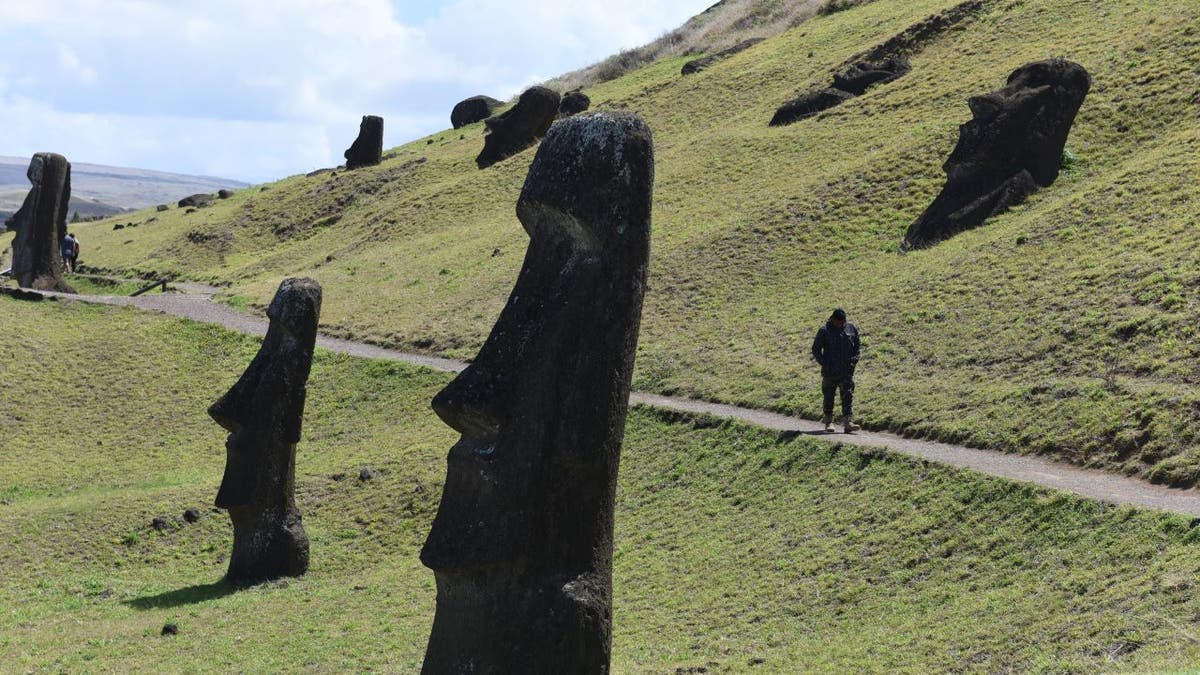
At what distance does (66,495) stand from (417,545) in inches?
327

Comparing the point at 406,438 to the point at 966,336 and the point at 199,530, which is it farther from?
the point at 966,336

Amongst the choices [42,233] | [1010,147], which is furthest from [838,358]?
[42,233]

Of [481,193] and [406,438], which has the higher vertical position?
[481,193]

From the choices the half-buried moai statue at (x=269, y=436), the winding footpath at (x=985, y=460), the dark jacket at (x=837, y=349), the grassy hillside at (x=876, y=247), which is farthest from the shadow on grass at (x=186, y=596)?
the grassy hillside at (x=876, y=247)

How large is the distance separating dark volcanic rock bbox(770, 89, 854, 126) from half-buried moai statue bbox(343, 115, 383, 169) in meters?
27.4

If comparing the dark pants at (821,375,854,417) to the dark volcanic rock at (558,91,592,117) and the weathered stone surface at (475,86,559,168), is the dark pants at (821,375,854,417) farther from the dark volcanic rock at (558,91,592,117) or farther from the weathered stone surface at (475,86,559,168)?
the dark volcanic rock at (558,91,592,117)

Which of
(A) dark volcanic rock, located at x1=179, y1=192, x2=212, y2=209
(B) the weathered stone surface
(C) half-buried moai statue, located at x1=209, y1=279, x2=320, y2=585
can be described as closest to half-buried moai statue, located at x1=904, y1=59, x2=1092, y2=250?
(C) half-buried moai statue, located at x1=209, y1=279, x2=320, y2=585

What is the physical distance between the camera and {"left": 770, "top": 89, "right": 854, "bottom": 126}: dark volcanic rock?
52.6 m

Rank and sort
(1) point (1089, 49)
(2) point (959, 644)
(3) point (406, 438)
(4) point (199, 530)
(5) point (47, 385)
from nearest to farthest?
(2) point (959, 644), (4) point (199, 530), (3) point (406, 438), (5) point (47, 385), (1) point (1089, 49)

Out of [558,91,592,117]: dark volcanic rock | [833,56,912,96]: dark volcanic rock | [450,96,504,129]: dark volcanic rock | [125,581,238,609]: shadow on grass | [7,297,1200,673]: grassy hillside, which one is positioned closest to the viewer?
[7,297,1200,673]: grassy hillside

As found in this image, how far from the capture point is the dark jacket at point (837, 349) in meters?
23.6

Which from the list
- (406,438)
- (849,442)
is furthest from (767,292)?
(849,442)

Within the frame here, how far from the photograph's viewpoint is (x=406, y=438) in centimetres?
2955

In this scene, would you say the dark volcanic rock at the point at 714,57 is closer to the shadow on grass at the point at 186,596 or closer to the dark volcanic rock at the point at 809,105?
the dark volcanic rock at the point at 809,105
